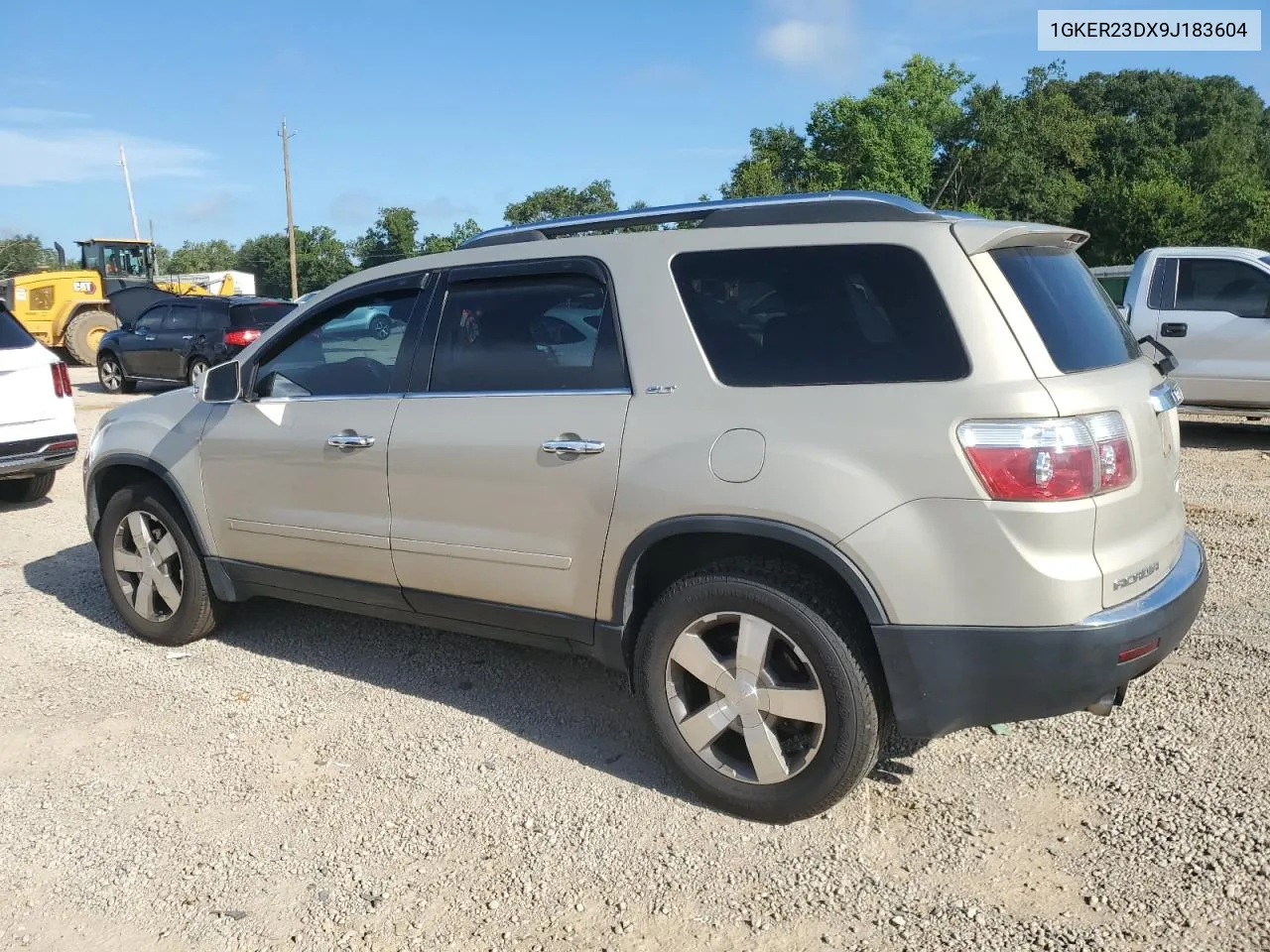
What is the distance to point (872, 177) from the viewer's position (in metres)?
49.2

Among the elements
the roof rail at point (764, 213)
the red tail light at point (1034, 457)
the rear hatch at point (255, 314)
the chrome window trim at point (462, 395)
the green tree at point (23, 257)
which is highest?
the green tree at point (23, 257)

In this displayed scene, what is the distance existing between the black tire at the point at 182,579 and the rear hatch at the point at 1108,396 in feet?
11.9

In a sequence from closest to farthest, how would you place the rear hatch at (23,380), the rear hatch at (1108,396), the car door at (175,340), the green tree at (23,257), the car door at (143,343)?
the rear hatch at (1108,396)
the rear hatch at (23,380)
the car door at (175,340)
the car door at (143,343)
the green tree at (23,257)

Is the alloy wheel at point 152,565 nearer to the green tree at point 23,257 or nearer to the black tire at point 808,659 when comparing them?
the black tire at point 808,659

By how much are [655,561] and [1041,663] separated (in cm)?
121

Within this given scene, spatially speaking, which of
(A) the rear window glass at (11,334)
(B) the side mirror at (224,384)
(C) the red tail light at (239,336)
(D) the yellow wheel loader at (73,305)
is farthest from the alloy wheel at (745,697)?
(D) the yellow wheel loader at (73,305)

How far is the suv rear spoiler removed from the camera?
2.91m

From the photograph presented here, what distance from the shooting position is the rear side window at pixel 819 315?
9.42 feet

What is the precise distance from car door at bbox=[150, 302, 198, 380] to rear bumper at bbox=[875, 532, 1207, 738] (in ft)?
52.5

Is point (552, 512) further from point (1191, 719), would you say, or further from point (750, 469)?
point (1191, 719)

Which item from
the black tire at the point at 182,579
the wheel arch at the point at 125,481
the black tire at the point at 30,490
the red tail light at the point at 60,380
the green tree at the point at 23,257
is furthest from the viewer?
the green tree at the point at 23,257

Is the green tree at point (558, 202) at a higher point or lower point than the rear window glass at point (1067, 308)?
higher

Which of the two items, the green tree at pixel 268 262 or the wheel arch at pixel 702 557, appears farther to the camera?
the green tree at pixel 268 262

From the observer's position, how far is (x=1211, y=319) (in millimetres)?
9742
